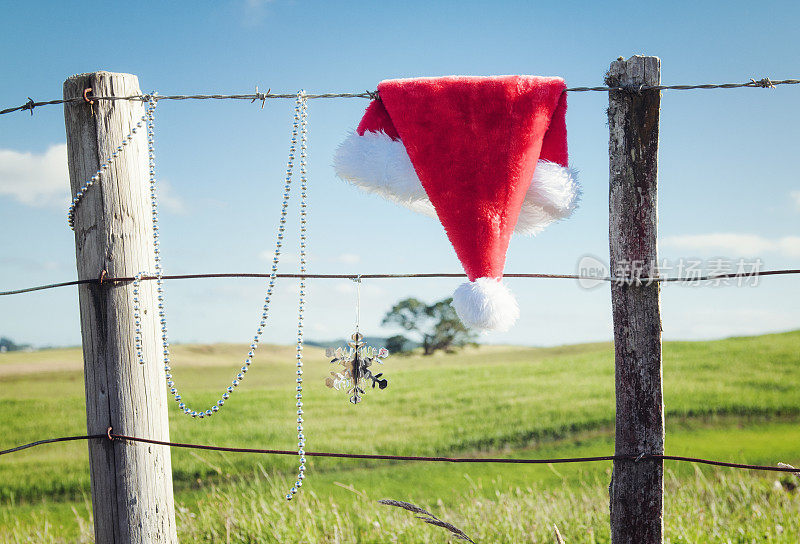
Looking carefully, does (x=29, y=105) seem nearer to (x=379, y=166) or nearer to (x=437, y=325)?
(x=379, y=166)

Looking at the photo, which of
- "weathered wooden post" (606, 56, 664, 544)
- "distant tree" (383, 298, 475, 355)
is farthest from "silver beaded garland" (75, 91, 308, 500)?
"distant tree" (383, 298, 475, 355)

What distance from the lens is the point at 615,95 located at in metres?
2.20

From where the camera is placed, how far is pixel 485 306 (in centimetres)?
202

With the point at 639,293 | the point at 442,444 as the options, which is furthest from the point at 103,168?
the point at 442,444

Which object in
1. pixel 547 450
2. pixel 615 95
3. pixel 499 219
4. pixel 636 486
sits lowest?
pixel 547 450

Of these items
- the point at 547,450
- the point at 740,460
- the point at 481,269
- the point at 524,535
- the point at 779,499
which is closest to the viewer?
the point at 481,269

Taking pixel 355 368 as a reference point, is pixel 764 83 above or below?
above

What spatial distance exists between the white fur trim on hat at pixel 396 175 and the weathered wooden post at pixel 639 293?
0.20 meters

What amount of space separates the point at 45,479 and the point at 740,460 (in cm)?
776

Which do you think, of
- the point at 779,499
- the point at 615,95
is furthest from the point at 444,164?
the point at 779,499

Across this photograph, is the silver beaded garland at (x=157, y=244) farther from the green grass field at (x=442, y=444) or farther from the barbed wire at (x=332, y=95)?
the green grass field at (x=442, y=444)

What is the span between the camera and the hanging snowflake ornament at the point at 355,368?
233cm

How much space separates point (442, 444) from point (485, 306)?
528 centimetres

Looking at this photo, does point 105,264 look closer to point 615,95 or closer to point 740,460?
point 615,95
